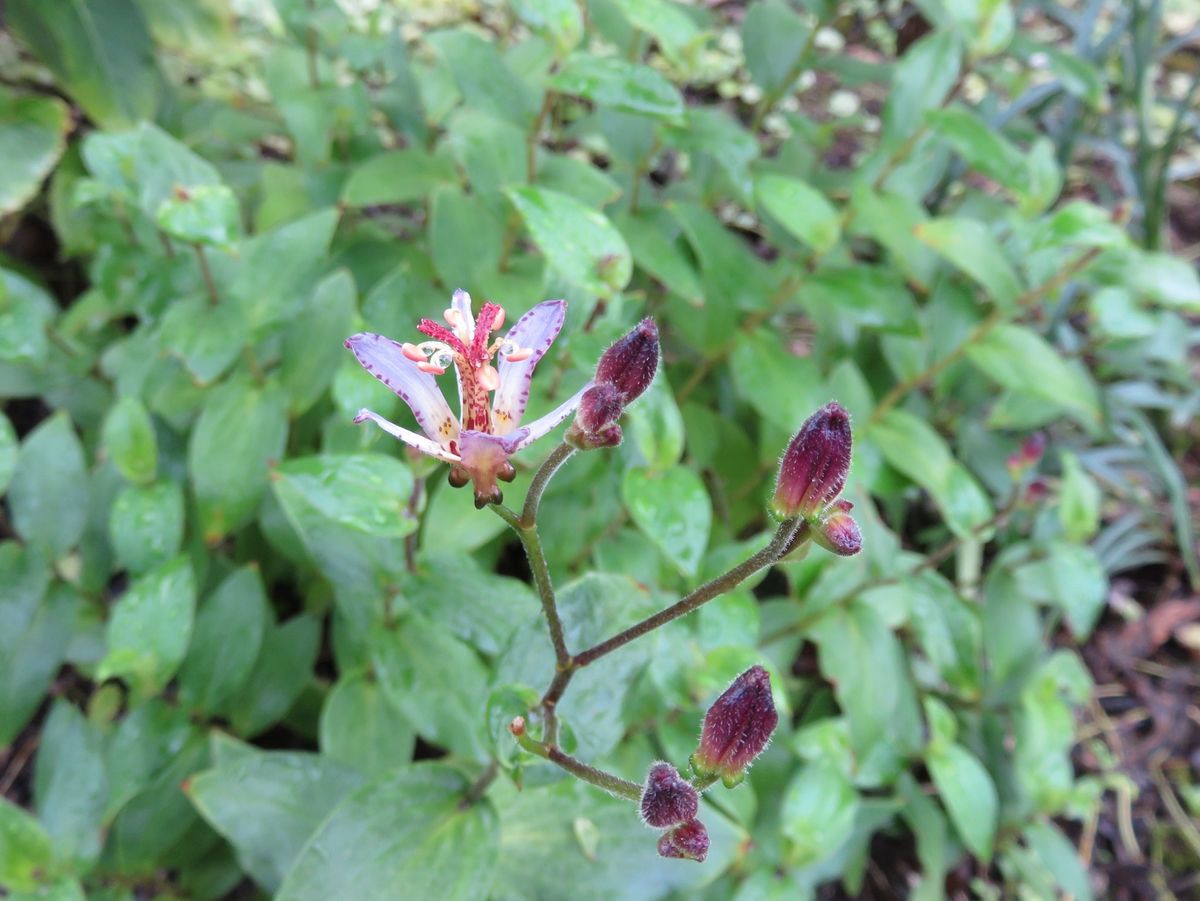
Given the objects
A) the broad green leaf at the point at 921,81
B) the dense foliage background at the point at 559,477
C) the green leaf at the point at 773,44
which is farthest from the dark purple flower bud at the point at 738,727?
the green leaf at the point at 773,44

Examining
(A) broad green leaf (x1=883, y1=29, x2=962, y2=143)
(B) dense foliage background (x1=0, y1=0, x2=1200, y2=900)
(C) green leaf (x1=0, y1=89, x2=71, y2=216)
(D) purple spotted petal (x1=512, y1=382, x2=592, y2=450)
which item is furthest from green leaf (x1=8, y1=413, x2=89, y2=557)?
(A) broad green leaf (x1=883, y1=29, x2=962, y2=143)

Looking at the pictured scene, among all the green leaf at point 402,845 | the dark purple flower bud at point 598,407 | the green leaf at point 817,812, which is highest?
the dark purple flower bud at point 598,407

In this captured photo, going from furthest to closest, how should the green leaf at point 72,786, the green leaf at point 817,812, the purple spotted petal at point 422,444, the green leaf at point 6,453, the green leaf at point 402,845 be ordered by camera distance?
the green leaf at point 817,812, the green leaf at point 72,786, the green leaf at point 6,453, the green leaf at point 402,845, the purple spotted petal at point 422,444

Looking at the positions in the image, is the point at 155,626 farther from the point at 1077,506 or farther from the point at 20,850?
the point at 1077,506

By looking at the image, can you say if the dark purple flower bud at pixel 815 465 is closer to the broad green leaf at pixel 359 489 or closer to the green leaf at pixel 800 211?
the broad green leaf at pixel 359 489

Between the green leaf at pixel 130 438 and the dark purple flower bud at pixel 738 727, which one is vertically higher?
the dark purple flower bud at pixel 738 727

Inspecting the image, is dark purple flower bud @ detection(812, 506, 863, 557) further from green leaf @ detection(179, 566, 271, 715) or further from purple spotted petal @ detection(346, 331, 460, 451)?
green leaf @ detection(179, 566, 271, 715)
